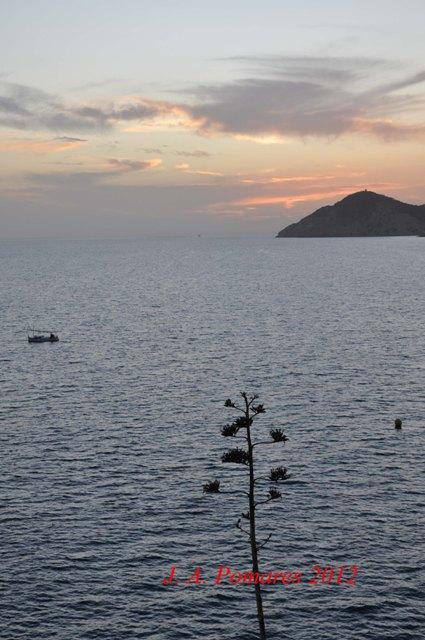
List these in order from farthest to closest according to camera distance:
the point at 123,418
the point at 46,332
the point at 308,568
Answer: the point at 46,332
the point at 123,418
the point at 308,568

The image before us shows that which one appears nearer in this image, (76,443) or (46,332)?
(76,443)

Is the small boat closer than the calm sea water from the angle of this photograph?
No

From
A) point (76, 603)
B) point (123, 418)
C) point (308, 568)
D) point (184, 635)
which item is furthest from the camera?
point (123, 418)

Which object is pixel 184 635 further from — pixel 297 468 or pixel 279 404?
pixel 279 404

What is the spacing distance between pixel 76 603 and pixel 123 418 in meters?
44.8

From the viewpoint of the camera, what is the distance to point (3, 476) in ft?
251

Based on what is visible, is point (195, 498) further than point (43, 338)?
No

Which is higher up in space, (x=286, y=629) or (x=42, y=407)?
(x=42, y=407)

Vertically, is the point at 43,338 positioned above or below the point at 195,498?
above

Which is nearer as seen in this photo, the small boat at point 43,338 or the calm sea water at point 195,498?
the calm sea water at point 195,498

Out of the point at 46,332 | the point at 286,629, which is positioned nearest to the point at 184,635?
the point at 286,629

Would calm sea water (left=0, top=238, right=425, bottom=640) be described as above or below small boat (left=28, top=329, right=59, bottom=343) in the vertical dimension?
below

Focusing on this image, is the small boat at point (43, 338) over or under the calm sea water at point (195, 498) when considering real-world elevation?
over

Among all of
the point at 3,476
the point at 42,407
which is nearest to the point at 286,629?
the point at 3,476
